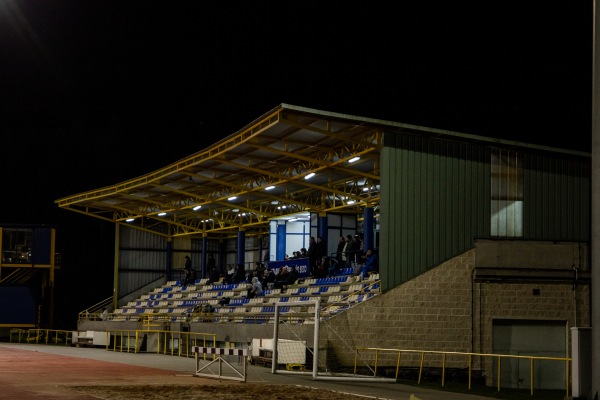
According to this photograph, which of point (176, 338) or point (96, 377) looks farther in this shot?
point (176, 338)

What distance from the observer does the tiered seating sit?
106 ft

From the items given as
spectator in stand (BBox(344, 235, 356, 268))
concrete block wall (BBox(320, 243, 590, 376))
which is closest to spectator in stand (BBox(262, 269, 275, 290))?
spectator in stand (BBox(344, 235, 356, 268))

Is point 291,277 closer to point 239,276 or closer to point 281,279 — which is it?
point 281,279

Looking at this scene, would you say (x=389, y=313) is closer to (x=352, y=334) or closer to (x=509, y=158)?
(x=352, y=334)

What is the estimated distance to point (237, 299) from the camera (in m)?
44.2

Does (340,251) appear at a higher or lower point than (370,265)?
higher

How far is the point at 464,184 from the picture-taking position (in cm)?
2950

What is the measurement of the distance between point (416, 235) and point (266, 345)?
6.17m

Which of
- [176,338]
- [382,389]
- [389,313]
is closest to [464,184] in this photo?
[389,313]

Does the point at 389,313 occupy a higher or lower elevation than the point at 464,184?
lower

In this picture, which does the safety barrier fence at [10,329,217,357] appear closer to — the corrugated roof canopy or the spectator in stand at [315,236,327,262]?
the spectator in stand at [315,236,327,262]

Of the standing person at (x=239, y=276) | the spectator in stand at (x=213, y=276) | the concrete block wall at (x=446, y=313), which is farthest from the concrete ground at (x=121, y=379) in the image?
the spectator in stand at (x=213, y=276)

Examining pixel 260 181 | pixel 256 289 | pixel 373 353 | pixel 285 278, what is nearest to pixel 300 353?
Answer: pixel 373 353

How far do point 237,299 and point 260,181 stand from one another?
6304 millimetres
